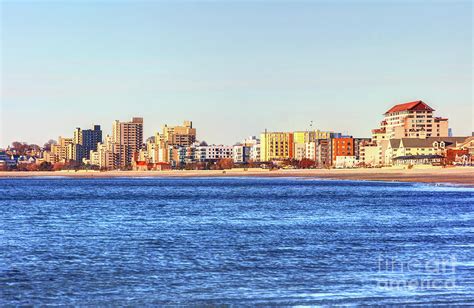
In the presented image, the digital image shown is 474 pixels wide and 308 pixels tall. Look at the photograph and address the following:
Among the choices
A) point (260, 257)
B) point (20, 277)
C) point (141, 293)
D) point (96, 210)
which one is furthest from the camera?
point (96, 210)

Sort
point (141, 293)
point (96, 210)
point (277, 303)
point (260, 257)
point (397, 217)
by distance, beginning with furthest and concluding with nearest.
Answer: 1. point (96, 210)
2. point (397, 217)
3. point (260, 257)
4. point (141, 293)
5. point (277, 303)

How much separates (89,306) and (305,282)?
627 cm

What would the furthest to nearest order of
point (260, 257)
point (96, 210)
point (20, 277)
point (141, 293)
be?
1. point (96, 210)
2. point (260, 257)
3. point (20, 277)
4. point (141, 293)

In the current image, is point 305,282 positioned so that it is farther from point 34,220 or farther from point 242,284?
point 34,220

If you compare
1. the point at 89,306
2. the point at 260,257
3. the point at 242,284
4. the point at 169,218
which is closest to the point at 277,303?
the point at 242,284

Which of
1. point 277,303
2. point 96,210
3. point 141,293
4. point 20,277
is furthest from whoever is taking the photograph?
point 96,210

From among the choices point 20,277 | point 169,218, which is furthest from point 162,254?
point 169,218

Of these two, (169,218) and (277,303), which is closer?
(277,303)

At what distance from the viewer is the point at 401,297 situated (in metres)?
20.4

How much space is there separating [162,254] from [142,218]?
782 inches

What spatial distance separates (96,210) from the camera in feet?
193

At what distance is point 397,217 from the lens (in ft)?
159

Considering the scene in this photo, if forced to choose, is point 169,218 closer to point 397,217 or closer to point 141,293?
point 397,217

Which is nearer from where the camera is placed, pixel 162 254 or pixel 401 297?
pixel 401 297
